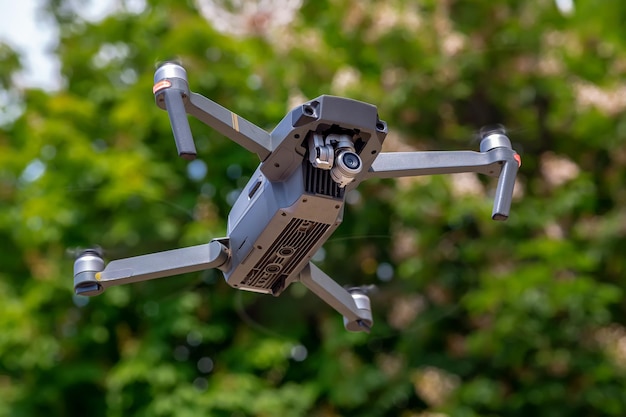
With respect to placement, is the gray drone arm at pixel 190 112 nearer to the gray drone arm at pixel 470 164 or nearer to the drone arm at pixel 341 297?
the gray drone arm at pixel 470 164

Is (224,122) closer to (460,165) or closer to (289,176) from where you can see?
(289,176)

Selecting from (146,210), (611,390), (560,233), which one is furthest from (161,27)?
(611,390)

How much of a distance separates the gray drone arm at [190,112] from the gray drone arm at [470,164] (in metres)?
0.38

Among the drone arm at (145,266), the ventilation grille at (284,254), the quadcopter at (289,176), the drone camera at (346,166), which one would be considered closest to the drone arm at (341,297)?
the quadcopter at (289,176)

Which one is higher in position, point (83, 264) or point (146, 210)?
point (146, 210)

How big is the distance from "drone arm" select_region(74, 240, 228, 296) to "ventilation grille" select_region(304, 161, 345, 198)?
44 centimetres

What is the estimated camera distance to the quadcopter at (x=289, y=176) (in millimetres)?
2939

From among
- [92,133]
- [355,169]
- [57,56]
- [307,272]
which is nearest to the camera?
[355,169]

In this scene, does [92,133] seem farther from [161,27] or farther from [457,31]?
[457,31]

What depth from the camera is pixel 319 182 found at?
308cm

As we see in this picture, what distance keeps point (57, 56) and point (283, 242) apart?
303 inches

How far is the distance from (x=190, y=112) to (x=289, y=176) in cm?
37

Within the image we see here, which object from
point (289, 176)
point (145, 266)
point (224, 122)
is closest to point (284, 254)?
point (289, 176)

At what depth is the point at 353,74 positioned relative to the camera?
8.23 meters
